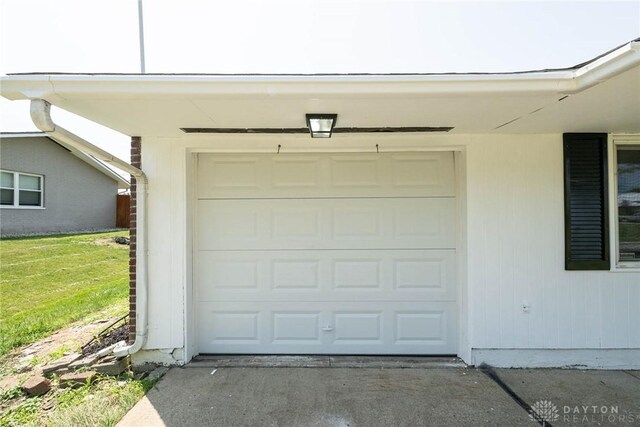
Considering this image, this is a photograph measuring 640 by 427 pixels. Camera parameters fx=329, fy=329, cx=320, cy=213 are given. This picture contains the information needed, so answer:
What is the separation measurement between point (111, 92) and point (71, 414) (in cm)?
247

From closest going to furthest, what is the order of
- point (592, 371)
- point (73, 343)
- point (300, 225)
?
point (592, 371) < point (300, 225) < point (73, 343)

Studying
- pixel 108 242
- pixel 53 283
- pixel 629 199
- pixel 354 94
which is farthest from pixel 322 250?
pixel 108 242

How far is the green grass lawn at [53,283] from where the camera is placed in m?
4.64

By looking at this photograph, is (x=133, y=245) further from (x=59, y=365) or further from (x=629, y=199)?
(x=629, y=199)

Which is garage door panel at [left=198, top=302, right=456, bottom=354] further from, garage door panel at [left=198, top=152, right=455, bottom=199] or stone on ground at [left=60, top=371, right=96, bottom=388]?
garage door panel at [left=198, top=152, right=455, bottom=199]

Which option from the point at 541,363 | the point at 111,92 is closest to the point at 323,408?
the point at 541,363

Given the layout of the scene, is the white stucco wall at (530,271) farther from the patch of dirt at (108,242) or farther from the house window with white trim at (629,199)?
the patch of dirt at (108,242)

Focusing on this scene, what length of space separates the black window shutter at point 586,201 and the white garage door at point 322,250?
3.65 ft

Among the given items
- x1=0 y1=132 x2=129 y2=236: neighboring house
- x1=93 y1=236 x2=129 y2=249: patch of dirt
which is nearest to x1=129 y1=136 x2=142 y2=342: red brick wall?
x1=93 y1=236 x2=129 y2=249: patch of dirt

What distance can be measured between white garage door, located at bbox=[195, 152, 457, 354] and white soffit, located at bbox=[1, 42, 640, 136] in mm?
914

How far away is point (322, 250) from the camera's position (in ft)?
11.9

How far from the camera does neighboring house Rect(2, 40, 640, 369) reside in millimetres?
3137

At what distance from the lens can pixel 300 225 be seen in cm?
364

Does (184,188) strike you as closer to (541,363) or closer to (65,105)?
(65,105)
